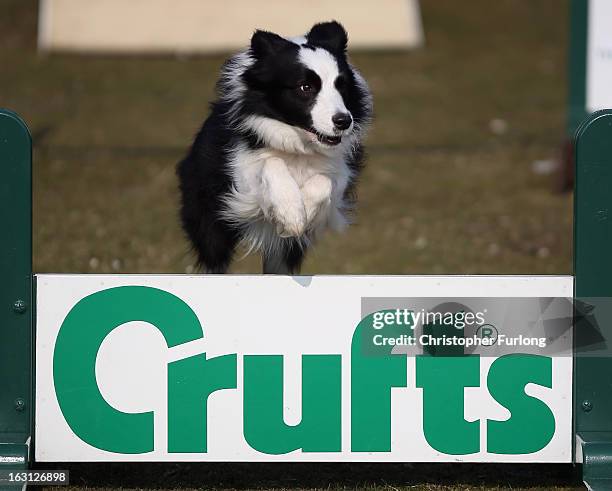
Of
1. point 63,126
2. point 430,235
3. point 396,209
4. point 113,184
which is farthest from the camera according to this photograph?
point 63,126

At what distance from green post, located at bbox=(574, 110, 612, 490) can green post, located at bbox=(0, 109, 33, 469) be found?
2.15 m

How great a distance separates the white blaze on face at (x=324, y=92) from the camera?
16.5ft

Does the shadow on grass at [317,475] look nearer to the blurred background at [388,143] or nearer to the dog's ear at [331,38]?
the blurred background at [388,143]

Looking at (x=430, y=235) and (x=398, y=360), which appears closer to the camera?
(x=398, y=360)

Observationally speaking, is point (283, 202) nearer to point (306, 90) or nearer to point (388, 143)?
point (306, 90)

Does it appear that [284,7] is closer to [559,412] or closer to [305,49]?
[305,49]

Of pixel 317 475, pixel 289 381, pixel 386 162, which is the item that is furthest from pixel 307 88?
pixel 386 162

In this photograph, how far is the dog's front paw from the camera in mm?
5000

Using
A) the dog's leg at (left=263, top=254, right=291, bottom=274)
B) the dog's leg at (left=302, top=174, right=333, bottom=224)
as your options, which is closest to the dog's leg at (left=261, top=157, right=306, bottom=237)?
the dog's leg at (left=302, top=174, right=333, bottom=224)

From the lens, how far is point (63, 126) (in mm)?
14969

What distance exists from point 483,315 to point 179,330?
1203mm

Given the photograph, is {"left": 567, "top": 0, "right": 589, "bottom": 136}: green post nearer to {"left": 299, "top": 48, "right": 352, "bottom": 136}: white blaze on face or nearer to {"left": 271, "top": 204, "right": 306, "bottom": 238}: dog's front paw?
{"left": 299, "top": 48, "right": 352, "bottom": 136}: white blaze on face

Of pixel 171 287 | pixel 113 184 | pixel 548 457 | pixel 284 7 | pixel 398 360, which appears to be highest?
pixel 284 7

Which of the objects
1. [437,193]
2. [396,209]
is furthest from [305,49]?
[437,193]
